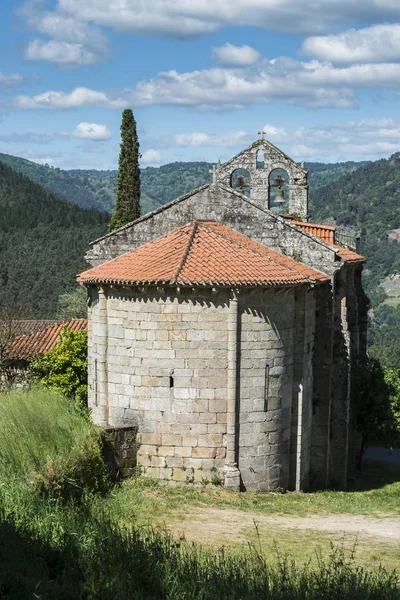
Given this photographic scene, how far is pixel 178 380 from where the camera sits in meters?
20.5

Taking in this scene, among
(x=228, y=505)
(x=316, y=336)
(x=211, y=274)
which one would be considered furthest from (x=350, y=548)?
(x=316, y=336)

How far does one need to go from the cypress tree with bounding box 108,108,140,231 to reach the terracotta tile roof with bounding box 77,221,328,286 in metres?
19.0

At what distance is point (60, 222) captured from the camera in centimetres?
9694

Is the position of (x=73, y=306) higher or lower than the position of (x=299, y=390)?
higher

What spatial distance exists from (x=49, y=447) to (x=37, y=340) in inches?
702

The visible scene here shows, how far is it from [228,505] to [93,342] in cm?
578

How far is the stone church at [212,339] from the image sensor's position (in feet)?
66.9

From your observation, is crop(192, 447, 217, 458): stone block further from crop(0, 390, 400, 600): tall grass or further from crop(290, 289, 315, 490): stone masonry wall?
crop(0, 390, 400, 600): tall grass

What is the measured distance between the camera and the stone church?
66.9 ft

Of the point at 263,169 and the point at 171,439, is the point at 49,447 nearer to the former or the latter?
the point at 171,439

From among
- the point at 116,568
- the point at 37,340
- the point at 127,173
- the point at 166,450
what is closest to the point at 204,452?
the point at 166,450

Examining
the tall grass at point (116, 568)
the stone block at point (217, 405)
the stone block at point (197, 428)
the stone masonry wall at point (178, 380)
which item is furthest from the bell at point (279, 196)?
the tall grass at point (116, 568)

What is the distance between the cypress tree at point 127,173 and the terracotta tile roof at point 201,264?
62.2 feet

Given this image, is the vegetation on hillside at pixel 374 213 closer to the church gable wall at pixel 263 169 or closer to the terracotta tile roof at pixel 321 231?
the church gable wall at pixel 263 169
